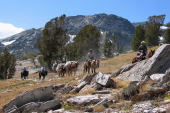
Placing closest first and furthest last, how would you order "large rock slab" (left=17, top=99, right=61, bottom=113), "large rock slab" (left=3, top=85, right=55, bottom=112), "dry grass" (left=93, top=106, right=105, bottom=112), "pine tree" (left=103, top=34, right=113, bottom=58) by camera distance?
1. "dry grass" (left=93, top=106, right=105, bottom=112)
2. "large rock slab" (left=17, top=99, right=61, bottom=113)
3. "large rock slab" (left=3, top=85, right=55, bottom=112)
4. "pine tree" (left=103, top=34, right=113, bottom=58)

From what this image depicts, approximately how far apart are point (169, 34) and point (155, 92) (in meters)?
71.6

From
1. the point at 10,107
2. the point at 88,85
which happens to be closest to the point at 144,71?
the point at 88,85

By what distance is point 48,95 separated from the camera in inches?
569

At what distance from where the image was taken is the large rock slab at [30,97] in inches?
505

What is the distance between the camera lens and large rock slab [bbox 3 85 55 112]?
42.1 feet

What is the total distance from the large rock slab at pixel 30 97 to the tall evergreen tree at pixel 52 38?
4618 cm

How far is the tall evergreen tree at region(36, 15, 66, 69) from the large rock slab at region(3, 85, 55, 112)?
4618cm

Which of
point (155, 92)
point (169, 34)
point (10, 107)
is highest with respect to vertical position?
point (169, 34)

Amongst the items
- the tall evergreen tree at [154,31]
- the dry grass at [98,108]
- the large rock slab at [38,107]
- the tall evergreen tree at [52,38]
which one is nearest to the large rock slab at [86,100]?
the large rock slab at [38,107]

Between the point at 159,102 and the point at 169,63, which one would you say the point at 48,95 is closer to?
the point at 159,102

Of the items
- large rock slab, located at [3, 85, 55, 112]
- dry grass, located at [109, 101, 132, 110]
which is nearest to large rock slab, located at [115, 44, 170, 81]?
dry grass, located at [109, 101, 132, 110]

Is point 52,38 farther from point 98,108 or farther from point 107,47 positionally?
point 98,108

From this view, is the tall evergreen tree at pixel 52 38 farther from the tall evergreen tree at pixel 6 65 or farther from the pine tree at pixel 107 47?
the pine tree at pixel 107 47

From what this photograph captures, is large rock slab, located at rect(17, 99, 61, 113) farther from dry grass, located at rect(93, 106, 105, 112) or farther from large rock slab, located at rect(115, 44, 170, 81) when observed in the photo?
large rock slab, located at rect(115, 44, 170, 81)
